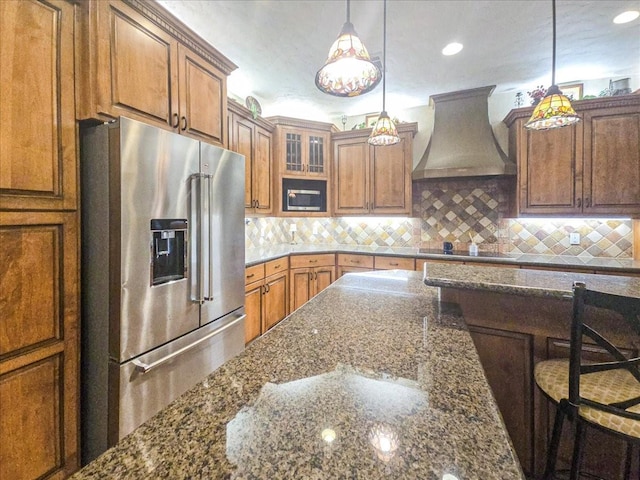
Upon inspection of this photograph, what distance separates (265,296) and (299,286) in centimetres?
59

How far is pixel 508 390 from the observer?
1335 mm

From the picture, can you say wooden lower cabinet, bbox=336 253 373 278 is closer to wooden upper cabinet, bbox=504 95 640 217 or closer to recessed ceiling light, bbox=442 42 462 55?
wooden upper cabinet, bbox=504 95 640 217

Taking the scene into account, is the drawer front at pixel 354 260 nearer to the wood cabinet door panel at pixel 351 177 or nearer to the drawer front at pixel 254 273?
the wood cabinet door panel at pixel 351 177

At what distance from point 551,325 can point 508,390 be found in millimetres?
360

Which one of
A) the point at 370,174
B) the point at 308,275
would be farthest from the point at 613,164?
the point at 308,275

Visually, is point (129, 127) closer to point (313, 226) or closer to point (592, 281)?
point (592, 281)

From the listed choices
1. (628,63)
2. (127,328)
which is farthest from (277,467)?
(628,63)

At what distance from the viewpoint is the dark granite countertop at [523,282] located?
1111 millimetres

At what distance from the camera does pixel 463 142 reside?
3.32 meters

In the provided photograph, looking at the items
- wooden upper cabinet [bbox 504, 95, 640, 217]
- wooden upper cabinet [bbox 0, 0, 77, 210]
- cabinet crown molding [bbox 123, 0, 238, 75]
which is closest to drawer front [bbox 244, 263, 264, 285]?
wooden upper cabinet [bbox 0, 0, 77, 210]

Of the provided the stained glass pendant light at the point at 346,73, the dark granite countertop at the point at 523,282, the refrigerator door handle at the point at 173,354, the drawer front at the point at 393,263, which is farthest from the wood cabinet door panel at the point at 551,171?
the refrigerator door handle at the point at 173,354

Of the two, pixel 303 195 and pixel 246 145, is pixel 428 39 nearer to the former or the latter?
pixel 246 145

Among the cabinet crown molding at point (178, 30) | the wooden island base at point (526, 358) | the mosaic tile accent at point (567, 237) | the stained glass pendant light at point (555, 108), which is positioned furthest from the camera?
the mosaic tile accent at point (567, 237)

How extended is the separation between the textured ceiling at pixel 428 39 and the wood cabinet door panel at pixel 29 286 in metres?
1.80
